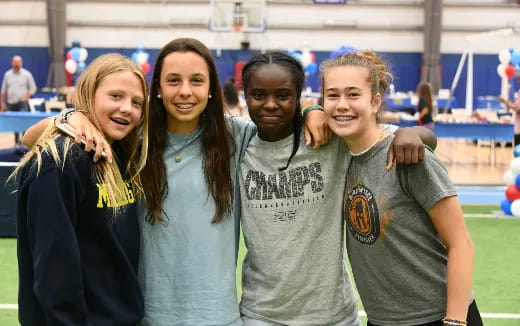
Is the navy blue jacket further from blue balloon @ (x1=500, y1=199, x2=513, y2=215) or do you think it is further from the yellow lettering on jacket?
blue balloon @ (x1=500, y1=199, x2=513, y2=215)

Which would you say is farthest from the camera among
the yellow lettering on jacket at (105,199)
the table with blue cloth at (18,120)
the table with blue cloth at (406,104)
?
the table with blue cloth at (406,104)

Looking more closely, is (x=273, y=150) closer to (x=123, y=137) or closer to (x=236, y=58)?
(x=123, y=137)

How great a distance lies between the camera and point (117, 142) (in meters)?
2.43

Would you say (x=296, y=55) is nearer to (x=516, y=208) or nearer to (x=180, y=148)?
(x=516, y=208)

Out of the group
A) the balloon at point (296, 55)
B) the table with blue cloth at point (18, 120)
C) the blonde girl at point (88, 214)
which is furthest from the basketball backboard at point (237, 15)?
the blonde girl at point (88, 214)

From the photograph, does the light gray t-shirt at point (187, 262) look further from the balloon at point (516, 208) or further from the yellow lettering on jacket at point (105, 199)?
the balloon at point (516, 208)

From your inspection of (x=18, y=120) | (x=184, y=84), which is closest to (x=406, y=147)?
(x=184, y=84)

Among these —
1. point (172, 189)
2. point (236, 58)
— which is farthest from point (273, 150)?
point (236, 58)

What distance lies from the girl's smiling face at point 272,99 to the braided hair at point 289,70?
0.07 feet

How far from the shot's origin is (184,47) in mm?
2441

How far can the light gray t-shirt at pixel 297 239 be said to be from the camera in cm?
241

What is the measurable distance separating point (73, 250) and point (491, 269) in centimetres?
468

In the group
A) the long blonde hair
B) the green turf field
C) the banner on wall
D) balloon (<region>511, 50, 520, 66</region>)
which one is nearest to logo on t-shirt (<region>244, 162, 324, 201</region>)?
the long blonde hair

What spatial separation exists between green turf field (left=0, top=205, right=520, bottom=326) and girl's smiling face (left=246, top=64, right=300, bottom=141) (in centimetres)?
278
